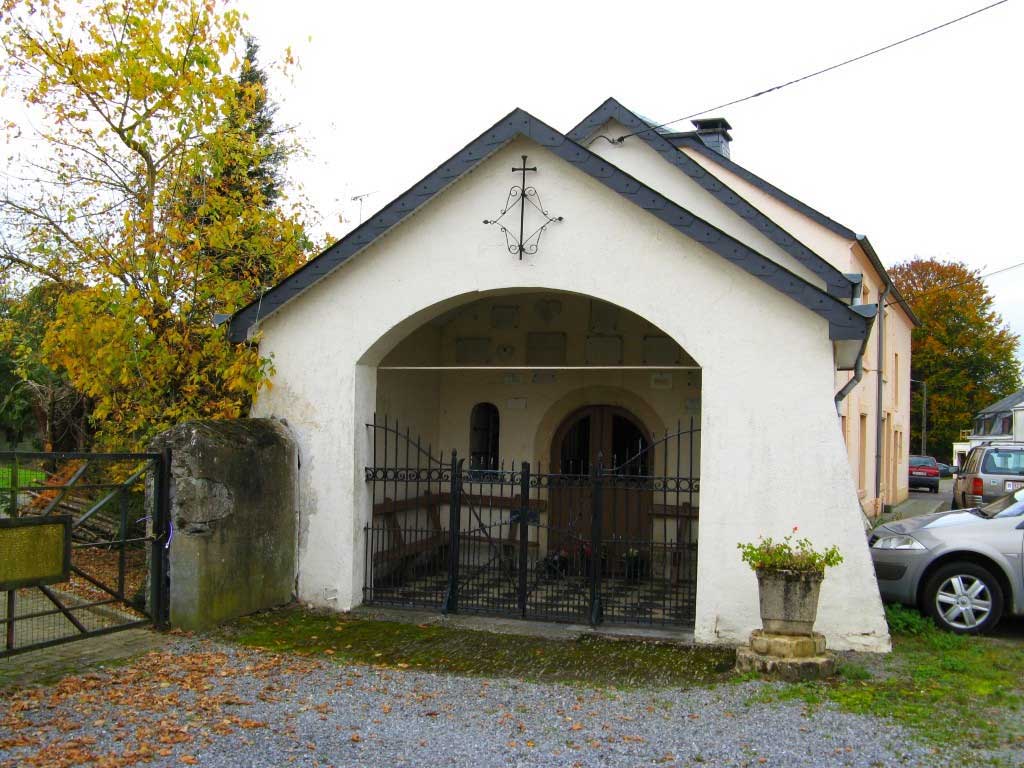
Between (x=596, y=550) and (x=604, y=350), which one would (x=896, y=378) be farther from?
(x=596, y=550)

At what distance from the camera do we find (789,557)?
24.3ft

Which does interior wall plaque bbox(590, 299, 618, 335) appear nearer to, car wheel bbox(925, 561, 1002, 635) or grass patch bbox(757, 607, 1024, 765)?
car wheel bbox(925, 561, 1002, 635)

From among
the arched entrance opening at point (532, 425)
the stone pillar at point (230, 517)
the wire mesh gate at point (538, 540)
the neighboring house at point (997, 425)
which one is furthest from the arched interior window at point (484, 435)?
the neighboring house at point (997, 425)

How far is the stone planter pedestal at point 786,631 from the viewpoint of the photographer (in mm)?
7168

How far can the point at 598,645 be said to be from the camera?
8367mm

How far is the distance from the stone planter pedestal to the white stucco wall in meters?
0.86

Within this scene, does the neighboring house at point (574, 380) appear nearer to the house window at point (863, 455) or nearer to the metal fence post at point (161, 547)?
the metal fence post at point (161, 547)

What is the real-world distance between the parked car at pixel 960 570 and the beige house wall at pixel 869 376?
1153mm

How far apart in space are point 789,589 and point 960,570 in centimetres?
266

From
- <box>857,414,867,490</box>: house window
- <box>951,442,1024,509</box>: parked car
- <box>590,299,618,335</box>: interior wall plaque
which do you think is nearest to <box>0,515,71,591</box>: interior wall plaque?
<box>590,299,618,335</box>: interior wall plaque

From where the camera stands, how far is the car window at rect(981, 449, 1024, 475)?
18484mm

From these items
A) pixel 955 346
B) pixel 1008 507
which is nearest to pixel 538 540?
pixel 1008 507

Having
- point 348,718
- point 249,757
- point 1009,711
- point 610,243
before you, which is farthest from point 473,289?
point 1009,711

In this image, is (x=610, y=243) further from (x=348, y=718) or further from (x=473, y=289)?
(x=348, y=718)
